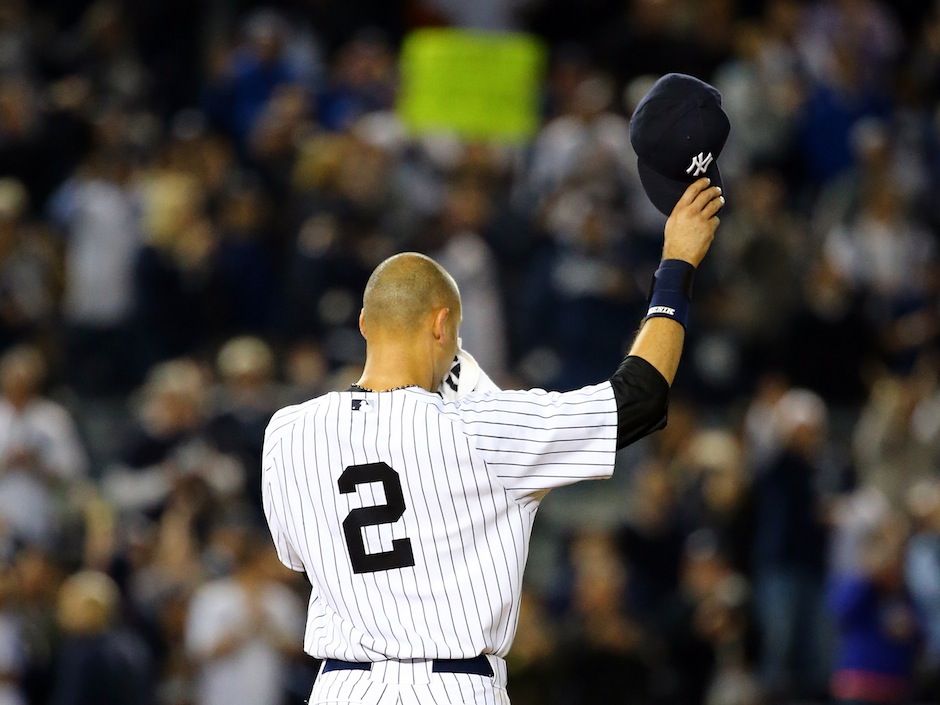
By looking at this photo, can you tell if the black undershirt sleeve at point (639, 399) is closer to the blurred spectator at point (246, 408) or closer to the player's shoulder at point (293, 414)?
the player's shoulder at point (293, 414)

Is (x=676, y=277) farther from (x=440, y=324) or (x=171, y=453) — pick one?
(x=171, y=453)

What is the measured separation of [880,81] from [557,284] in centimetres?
436

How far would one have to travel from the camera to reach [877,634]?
34.9ft

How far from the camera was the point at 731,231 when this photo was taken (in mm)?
12797

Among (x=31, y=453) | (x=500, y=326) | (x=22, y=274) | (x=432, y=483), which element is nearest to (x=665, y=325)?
(x=432, y=483)

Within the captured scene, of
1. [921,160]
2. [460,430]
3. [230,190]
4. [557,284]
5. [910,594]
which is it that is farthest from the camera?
[921,160]

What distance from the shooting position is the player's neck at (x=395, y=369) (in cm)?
461

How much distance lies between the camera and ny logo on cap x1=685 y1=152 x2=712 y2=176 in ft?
15.2

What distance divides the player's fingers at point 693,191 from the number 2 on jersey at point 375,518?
1096 mm

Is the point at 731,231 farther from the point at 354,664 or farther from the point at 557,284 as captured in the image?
the point at 354,664

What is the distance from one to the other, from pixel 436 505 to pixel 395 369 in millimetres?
408

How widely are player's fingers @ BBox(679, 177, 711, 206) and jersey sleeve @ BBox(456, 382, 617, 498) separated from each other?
60cm

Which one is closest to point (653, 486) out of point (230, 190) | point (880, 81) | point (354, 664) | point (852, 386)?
point (852, 386)

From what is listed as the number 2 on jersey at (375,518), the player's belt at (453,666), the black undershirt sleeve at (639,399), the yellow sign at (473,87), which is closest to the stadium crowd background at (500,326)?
the yellow sign at (473,87)
